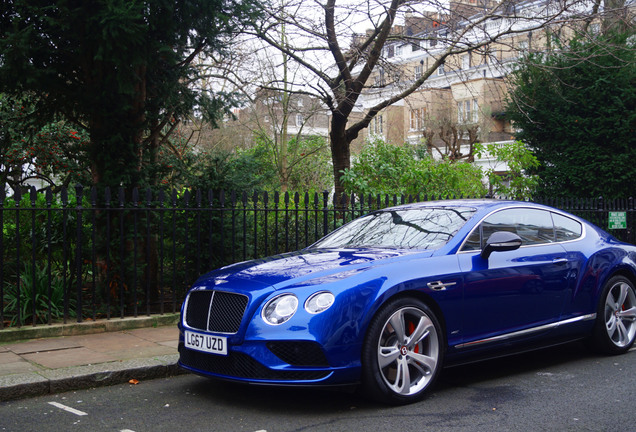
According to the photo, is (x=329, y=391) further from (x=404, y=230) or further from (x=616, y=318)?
(x=616, y=318)

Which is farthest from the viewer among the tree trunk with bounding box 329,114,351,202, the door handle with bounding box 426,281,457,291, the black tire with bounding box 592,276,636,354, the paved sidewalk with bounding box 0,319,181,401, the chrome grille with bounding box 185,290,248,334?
the tree trunk with bounding box 329,114,351,202

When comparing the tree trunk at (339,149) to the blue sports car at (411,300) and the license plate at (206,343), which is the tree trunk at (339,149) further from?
the license plate at (206,343)

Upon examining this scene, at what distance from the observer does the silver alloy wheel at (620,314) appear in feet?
21.0

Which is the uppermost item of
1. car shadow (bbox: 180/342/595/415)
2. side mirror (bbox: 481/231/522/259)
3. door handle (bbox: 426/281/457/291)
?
side mirror (bbox: 481/231/522/259)

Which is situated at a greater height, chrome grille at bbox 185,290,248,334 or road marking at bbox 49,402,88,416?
chrome grille at bbox 185,290,248,334

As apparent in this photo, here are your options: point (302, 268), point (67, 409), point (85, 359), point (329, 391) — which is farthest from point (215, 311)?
point (85, 359)

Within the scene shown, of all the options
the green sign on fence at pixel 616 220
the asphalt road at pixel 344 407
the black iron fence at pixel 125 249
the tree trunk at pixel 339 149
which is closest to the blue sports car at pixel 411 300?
the asphalt road at pixel 344 407

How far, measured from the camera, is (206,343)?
4785 mm

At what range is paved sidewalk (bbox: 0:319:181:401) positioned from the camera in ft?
17.1

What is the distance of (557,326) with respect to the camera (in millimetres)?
5867

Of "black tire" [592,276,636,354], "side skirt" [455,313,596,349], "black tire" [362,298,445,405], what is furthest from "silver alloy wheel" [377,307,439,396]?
"black tire" [592,276,636,354]

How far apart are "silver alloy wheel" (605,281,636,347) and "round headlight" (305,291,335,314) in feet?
10.9

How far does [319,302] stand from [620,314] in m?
3.64

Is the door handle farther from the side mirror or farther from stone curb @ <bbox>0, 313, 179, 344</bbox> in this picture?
stone curb @ <bbox>0, 313, 179, 344</bbox>
